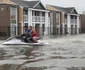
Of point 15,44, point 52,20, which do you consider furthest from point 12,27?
point 15,44

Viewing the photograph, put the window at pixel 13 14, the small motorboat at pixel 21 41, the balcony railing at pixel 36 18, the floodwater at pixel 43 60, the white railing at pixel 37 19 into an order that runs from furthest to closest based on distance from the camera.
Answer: the white railing at pixel 37 19 → the balcony railing at pixel 36 18 → the window at pixel 13 14 → the small motorboat at pixel 21 41 → the floodwater at pixel 43 60

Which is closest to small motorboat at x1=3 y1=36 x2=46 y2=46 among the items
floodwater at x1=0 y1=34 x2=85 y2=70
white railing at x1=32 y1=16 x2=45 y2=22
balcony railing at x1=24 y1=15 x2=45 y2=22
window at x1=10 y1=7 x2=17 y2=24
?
floodwater at x1=0 y1=34 x2=85 y2=70

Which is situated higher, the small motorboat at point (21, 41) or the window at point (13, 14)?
the window at point (13, 14)

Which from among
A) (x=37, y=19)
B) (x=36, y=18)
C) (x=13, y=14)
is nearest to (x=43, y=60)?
(x=13, y=14)

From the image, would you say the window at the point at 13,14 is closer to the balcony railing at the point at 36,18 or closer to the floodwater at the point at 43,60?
the balcony railing at the point at 36,18

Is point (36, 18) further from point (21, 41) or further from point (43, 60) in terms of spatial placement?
point (43, 60)

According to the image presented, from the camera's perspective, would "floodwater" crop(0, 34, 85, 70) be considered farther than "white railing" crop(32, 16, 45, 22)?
No

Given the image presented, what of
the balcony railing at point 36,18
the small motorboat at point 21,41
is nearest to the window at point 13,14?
the balcony railing at point 36,18

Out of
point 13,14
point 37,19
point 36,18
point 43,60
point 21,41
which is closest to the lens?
point 43,60

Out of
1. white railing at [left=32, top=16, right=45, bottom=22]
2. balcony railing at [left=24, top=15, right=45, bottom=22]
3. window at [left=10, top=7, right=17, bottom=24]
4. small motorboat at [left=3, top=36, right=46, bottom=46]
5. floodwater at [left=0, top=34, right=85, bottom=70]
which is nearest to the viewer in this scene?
floodwater at [left=0, top=34, right=85, bottom=70]

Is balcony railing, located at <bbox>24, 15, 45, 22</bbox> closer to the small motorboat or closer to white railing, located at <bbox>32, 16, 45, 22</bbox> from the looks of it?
white railing, located at <bbox>32, 16, 45, 22</bbox>

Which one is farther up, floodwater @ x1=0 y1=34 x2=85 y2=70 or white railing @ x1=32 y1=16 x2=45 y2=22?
white railing @ x1=32 y1=16 x2=45 y2=22

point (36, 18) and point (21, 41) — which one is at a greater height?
point (36, 18)

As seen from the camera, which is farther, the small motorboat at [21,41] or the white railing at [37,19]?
the white railing at [37,19]
